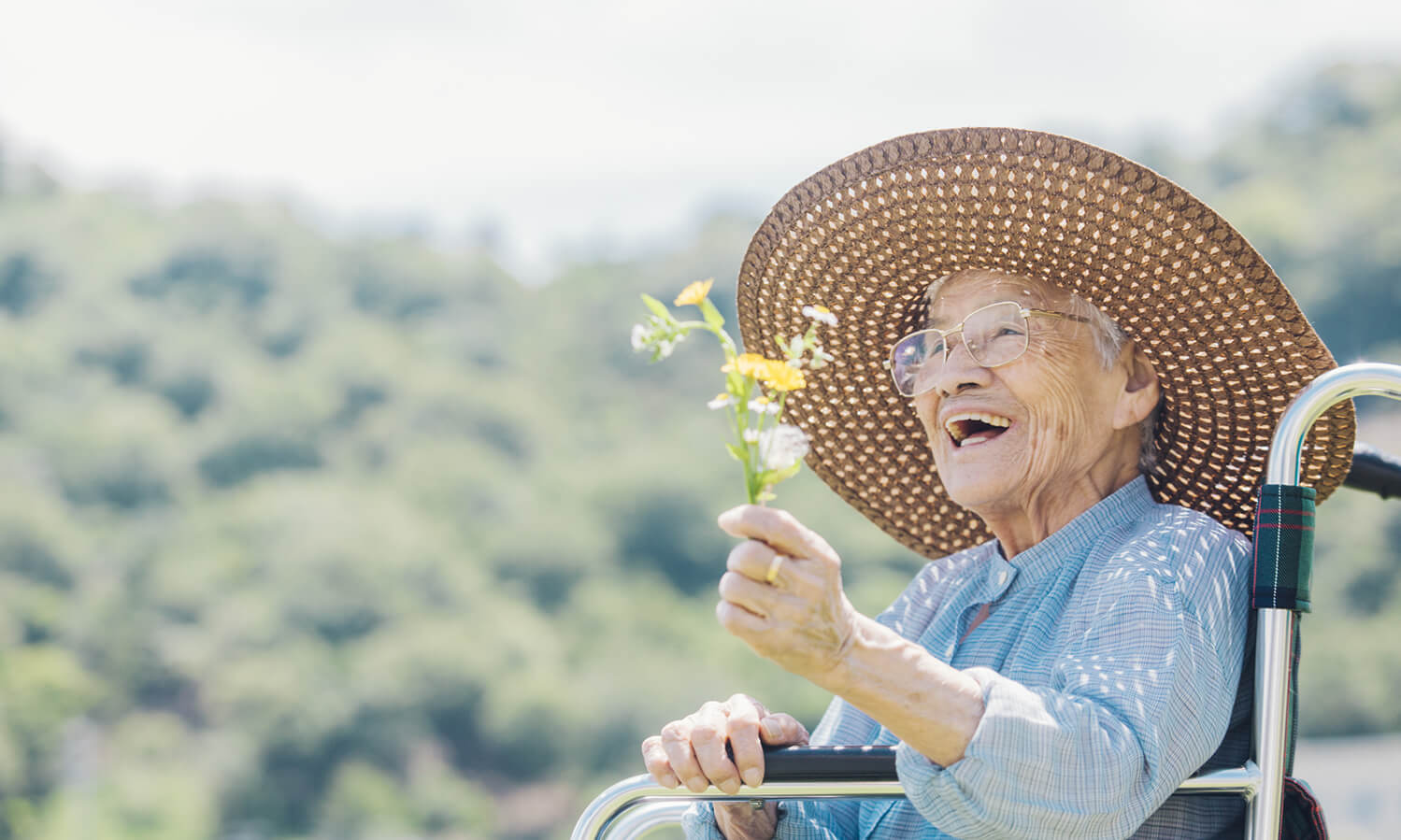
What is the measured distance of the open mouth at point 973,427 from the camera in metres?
1.80

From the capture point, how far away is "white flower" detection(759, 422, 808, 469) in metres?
1.06

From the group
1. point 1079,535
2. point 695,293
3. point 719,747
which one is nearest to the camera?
point 695,293

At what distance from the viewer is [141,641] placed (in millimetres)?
45656

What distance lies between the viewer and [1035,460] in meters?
1.78

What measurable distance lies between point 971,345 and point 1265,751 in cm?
64

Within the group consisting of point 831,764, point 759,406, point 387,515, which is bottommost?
point 831,764

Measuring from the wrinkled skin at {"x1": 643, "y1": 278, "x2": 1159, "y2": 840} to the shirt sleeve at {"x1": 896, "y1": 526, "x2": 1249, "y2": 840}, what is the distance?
0.04m

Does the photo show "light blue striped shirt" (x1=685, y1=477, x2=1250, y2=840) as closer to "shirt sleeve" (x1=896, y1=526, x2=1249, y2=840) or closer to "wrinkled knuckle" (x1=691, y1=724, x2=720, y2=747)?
"shirt sleeve" (x1=896, y1=526, x2=1249, y2=840)

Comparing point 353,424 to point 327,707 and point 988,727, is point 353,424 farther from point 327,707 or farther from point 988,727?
point 988,727

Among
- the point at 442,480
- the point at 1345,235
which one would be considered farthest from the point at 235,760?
the point at 1345,235

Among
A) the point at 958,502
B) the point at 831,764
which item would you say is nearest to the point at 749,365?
the point at 831,764

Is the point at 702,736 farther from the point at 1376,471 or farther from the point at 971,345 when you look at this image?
the point at 1376,471

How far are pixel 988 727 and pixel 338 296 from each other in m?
60.8

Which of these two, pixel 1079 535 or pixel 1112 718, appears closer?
pixel 1112 718
